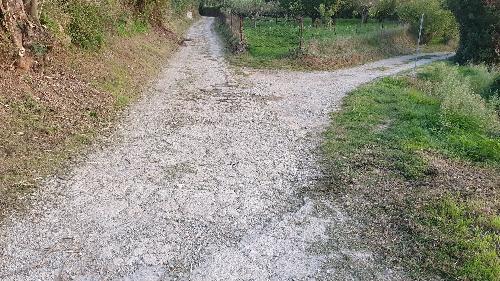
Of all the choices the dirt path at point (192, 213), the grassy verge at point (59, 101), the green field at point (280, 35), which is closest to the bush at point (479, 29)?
the green field at point (280, 35)

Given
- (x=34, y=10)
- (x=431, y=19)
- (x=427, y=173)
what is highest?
(x=34, y=10)

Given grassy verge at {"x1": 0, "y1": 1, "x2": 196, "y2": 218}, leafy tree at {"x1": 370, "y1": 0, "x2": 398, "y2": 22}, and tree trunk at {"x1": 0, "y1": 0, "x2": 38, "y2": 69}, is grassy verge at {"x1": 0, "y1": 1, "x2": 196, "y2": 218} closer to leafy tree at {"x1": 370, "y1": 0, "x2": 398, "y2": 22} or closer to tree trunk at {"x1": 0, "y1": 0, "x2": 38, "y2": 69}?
tree trunk at {"x1": 0, "y1": 0, "x2": 38, "y2": 69}

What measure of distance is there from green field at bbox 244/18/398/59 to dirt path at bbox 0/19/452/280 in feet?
36.7

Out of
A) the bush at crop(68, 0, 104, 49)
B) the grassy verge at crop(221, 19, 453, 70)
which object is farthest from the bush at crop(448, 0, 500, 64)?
the bush at crop(68, 0, 104, 49)

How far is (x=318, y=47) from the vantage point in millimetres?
22953

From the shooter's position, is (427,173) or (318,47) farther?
(318,47)

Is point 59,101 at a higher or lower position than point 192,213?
higher

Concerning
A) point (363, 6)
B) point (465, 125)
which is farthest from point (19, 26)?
point (363, 6)

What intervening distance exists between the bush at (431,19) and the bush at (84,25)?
21569 millimetres

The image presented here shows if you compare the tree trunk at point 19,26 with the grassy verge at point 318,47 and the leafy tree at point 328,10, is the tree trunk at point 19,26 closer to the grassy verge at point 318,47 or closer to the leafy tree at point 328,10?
the grassy verge at point 318,47

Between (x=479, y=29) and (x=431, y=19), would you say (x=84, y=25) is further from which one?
(x=431, y=19)

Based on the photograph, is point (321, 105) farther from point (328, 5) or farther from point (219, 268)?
point (328, 5)

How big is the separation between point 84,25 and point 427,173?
12138 mm

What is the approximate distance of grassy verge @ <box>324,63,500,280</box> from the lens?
6.44m
